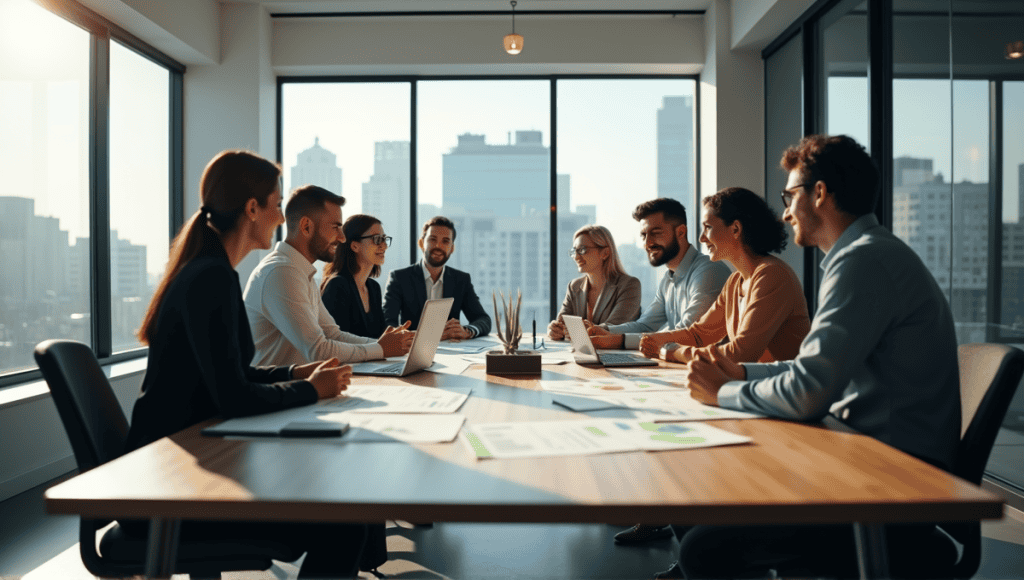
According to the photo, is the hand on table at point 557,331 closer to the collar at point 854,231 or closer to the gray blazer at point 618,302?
the gray blazer at point 618,302

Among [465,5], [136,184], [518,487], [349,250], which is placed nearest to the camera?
[518,487]

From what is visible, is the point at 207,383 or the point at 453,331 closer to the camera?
the point at 207,383

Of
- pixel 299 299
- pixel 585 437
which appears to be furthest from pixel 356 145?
pixel 585 437

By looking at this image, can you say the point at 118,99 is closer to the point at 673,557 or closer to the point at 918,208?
the point at 673,557

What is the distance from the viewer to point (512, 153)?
6.14m

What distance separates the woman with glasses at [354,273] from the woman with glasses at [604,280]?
4.16 ft

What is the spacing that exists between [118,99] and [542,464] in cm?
492

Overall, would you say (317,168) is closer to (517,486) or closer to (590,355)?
(590,355)

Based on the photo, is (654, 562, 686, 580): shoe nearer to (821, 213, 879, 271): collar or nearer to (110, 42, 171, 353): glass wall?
(821, 213, 879, 271): collar

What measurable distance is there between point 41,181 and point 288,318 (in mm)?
2565

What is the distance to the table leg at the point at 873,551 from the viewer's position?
1.04 meters

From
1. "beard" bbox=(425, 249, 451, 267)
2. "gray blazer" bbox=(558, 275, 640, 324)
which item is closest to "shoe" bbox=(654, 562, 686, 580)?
"gray blazer" bbox=(558, 275, 640, 324)

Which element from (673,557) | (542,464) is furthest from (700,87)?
(542,464)

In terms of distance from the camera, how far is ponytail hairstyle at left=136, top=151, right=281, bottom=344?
5.30 ft
